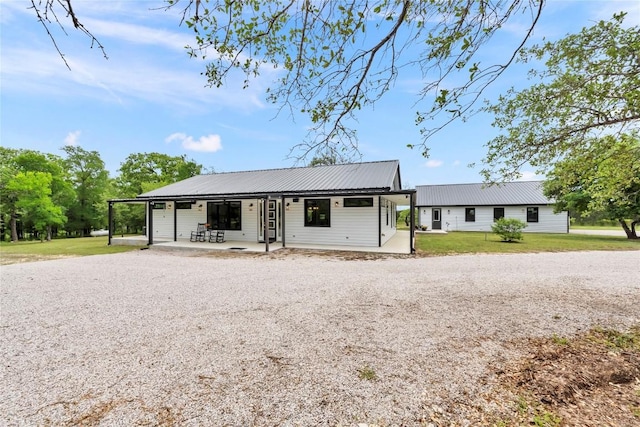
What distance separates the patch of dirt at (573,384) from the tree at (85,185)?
32370 millimetres

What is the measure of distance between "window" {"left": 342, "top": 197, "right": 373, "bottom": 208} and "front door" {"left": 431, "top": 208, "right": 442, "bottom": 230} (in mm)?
13661

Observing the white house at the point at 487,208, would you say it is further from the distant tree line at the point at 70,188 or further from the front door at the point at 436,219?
the distant tree line at the point at 70,188

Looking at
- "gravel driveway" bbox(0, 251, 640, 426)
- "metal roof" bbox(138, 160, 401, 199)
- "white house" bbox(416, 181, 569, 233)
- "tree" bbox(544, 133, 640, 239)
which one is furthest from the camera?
"white house" bbox(416, 181, 569, 233)

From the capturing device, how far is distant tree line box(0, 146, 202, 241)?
19344mm

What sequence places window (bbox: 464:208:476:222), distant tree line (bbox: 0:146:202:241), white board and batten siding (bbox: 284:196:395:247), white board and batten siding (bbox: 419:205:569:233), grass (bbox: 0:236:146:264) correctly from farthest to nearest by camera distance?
window (bbox: 464:208:476:222), white board and batten siding (bbox: 419:205:569:233), distant tree line (bbox: 0:146:202:241), white board and batten siding (bbox: 284:196:395:247), grass (bbox: 0:236:146:264)

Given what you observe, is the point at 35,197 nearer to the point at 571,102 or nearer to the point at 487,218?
the point at 571,102

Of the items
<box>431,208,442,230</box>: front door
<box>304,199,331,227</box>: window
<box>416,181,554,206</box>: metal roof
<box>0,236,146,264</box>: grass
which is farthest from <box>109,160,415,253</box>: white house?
<box>416,181,554,206</box>: metal roof

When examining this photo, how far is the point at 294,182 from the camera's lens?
46.3 feet

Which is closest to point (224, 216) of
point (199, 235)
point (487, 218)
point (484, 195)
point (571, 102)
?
point (199, 235)

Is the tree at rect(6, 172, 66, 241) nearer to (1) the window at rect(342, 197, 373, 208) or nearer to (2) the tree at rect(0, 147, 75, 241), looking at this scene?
(2) the tree at rect(0, 147, 75, 241)

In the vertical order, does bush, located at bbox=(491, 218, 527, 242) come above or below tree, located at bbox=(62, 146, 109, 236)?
below

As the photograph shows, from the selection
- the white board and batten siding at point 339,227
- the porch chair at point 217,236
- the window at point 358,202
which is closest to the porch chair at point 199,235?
the porch chair at point 217,236

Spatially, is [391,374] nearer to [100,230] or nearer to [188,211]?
[188,211]

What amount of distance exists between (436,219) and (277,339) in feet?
74.2
